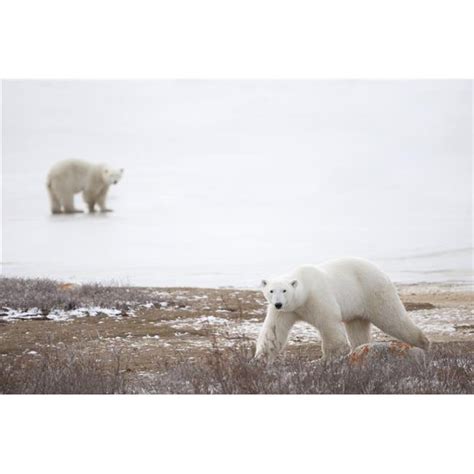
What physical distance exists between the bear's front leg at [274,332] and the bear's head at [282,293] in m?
0.12

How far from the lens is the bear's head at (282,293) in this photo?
5.60 meters

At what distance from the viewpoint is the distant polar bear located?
6.70m

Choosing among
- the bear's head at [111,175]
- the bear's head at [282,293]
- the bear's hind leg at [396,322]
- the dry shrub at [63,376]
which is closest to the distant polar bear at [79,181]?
the bear's head at [111,175]

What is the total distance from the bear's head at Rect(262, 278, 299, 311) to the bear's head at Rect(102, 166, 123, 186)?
181cm

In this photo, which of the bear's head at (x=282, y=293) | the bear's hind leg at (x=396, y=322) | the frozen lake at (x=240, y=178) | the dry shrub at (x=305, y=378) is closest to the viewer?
the dry shrub at (x=305, y=378)

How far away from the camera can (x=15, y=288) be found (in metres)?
6.43

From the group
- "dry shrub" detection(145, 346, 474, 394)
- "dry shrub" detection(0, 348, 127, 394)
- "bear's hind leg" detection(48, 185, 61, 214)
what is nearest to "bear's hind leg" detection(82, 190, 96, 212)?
"bear's hind leg" detection(48, 185, 61, 214)

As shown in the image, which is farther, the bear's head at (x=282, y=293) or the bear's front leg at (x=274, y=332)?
the bear's front leg at (x=274, y=332)

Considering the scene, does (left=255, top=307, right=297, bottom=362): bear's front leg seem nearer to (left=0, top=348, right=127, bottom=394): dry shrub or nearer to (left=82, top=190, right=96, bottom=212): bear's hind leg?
(left=0, top=348, right=127, bottom=394): dry shrub

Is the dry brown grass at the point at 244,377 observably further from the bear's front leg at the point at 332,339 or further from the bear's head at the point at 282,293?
the bear's head at the point at 282,293

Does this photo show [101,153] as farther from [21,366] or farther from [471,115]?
[471,115]

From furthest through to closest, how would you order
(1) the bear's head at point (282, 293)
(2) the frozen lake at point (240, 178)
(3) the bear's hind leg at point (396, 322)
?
(2) the frozen lake at point (240, 178), (3) the bear's hind leg at point (396, 322), (1) the bear's head at point (282, 293)

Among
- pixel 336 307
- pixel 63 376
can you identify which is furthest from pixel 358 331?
pixel 63 376

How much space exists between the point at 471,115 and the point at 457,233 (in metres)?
0.96
